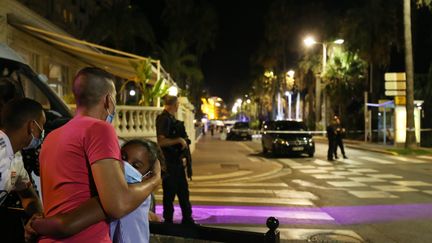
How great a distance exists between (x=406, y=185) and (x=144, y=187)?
11880 millimetres

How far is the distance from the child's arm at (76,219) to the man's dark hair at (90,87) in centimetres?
50

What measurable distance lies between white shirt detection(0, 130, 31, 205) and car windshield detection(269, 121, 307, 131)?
20938mm

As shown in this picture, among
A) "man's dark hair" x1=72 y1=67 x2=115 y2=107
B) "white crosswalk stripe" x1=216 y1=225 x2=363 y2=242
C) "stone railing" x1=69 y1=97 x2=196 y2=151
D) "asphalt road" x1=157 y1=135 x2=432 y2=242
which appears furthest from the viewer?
"stone railing" x1=69 y1=97 x2=196 y2=151

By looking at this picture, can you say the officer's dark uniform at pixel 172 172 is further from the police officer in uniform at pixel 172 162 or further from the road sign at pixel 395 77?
the road sign at pixel 395 77

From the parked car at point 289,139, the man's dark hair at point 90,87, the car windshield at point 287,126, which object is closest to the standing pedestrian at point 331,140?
the parked car at point 289,139

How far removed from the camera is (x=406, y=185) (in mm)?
13305

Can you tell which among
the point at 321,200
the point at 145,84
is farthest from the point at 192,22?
the point at 321,200

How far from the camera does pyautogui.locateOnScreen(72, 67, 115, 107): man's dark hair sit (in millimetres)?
2637

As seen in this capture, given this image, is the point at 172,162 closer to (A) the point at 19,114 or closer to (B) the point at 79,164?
(A) the point at 19,114

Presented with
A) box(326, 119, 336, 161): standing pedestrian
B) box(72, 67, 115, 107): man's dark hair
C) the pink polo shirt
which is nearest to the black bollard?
the pink polo shirt

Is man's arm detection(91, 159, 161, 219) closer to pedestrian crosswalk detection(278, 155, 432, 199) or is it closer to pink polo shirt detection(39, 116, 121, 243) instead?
pink polo shirt detection(39, 116, 121, 243)

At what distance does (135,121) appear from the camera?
1462 cm

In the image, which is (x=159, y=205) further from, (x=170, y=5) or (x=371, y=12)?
(x=170, y=5)

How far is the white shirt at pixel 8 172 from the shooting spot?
10.3ft
